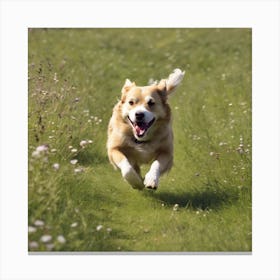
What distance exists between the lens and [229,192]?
234 inches

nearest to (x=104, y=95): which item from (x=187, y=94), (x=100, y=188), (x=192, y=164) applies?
(x=187, y=94)

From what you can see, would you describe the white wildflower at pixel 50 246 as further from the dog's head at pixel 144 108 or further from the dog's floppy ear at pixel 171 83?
the dog's floppy ear at pixel 171 83

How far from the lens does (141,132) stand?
5980mm

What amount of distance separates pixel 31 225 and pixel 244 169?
2.11 m

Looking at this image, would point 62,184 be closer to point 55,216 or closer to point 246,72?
point 55,216

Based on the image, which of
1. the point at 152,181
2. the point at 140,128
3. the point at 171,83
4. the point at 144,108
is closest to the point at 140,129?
the point at 140,128

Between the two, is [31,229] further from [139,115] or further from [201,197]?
[201,197]

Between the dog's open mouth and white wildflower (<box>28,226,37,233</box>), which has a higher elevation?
the dog's open mouth

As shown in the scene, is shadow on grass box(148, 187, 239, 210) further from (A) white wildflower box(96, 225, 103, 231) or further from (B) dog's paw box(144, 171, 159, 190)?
(A) white wildflower box(96, 225, 103, 231)

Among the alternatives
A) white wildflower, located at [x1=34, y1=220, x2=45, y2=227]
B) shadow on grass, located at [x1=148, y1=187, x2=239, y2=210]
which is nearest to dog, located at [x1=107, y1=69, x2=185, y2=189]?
shadow on grass, located at [x1=148, y1=187, x2=239, y2=210]

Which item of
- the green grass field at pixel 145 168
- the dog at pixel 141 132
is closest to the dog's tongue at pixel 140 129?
the dog at pixel 141 132

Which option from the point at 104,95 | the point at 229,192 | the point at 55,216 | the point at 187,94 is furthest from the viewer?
the point at 187,94

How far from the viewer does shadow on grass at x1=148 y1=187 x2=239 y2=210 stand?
5.86m

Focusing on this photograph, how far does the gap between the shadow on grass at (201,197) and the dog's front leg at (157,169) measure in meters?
0.24
